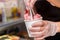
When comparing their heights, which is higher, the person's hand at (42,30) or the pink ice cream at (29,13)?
the pink ice cream at (29,13)

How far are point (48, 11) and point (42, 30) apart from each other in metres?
0.15

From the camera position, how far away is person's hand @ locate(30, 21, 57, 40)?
0.69m

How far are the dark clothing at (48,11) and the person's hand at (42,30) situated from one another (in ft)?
0.19

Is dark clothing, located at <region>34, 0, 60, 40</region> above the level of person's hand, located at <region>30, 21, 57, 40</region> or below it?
above

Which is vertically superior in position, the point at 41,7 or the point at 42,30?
the point at 41,7

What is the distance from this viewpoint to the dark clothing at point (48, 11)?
774 millimetres

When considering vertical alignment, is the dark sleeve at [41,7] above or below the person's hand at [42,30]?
above

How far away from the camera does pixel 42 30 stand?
2.30ft

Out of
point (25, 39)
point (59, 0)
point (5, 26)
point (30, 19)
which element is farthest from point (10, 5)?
point (30, 19)

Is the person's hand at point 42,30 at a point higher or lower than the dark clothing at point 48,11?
lower

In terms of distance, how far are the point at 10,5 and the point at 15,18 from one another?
0.51 feet

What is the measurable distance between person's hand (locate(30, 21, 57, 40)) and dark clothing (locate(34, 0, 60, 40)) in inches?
2.3

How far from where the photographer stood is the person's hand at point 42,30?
69cm

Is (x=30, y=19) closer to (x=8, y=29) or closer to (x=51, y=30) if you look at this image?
(x=51, y=30)
